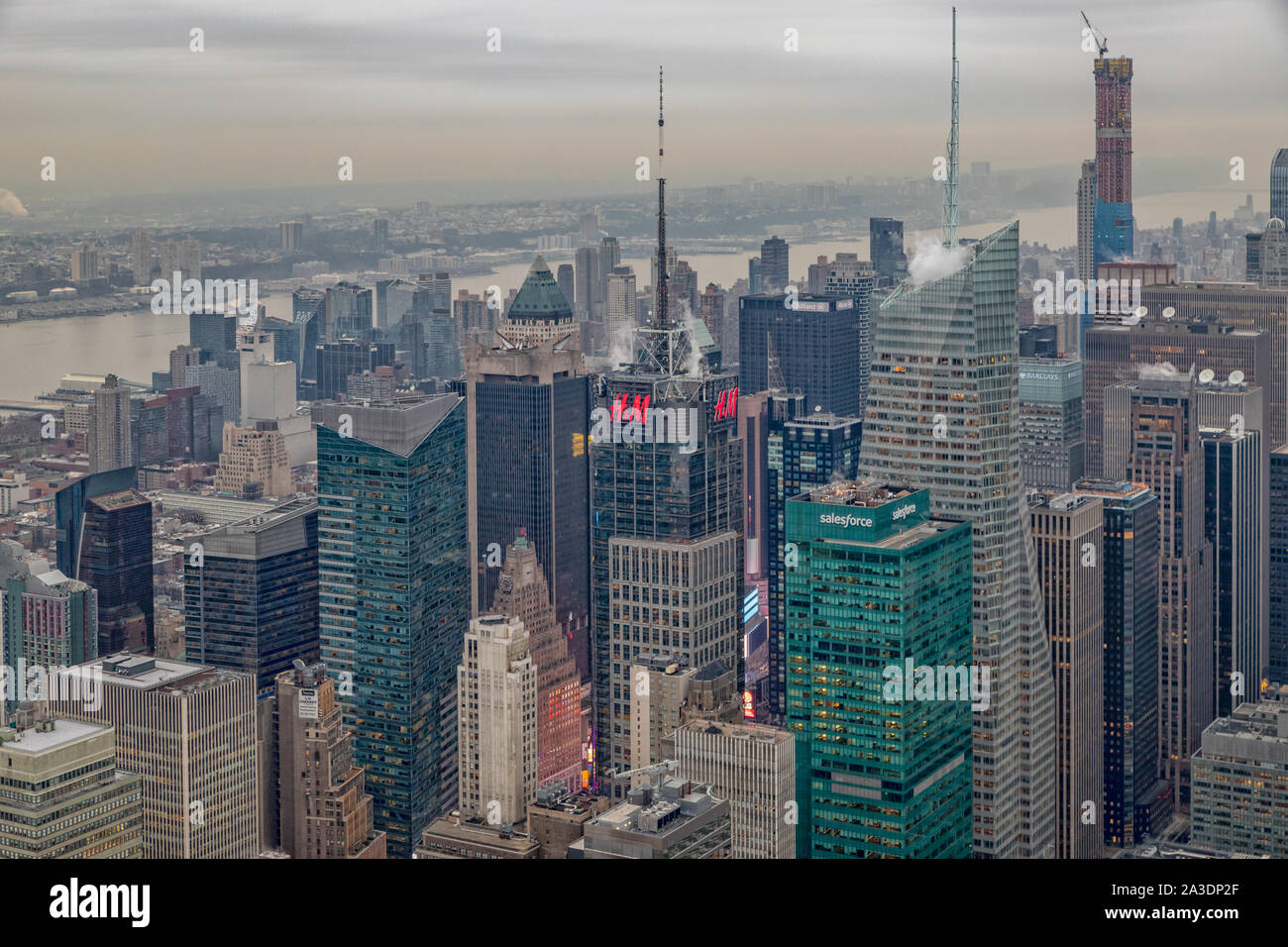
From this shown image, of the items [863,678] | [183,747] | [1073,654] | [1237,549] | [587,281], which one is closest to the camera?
A: [863,678]

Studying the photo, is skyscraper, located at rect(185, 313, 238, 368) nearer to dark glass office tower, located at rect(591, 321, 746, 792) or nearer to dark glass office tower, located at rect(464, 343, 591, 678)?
dark glass office tower, located at rect(464, 343, 591, 678)

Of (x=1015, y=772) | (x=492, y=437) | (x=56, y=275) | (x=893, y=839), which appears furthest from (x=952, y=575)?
(x=492, y=437)

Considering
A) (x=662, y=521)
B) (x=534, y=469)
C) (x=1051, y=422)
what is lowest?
(x=662, y=521)

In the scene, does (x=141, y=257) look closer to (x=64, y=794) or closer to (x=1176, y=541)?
(x=64, y=794)

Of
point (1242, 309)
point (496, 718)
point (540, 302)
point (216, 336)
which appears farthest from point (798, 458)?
point (1242, 309)

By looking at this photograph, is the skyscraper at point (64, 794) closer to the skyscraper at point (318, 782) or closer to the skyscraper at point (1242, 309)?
the skyscraper at point (318, 782)

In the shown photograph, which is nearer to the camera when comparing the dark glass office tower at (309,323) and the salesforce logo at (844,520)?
the salesforce logo at (844,520)

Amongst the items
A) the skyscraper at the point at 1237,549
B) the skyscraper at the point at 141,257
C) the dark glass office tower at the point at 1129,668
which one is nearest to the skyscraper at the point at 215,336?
the skyscraper at the point at 141,257
